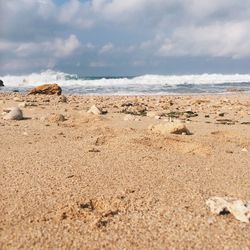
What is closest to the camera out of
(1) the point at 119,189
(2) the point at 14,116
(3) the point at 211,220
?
(3) the point at 211,220

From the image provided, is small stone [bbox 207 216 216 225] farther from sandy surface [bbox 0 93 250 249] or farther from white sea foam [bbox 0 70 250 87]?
white sea foam [bbox 0 70 250 87]

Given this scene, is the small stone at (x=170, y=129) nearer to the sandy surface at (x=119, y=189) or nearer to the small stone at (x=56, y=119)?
the sandy surface at (x=119, y=189)

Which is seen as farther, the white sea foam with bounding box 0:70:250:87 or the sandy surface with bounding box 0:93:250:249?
the white sea foam with bounding box 0:70:250:87

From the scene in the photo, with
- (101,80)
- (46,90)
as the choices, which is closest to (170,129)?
(46,90)

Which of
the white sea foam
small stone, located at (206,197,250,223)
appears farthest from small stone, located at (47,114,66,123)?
the white sea foam

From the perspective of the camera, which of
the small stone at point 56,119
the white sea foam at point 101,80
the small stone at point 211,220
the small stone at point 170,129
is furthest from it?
the white sea foam at point 101,80

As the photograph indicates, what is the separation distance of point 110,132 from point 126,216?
2981 mm

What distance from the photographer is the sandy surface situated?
2398 mm

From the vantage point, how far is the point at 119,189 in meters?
3.19

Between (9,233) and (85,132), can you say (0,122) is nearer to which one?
(85,132)

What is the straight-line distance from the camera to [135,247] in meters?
2.28

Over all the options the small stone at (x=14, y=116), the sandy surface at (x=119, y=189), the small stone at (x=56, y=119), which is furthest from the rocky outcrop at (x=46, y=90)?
the sandy surface at (x=119, y=189)

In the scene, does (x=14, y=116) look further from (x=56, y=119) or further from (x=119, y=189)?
(x=119, y=189)

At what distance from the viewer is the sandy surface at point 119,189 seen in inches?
94.4
